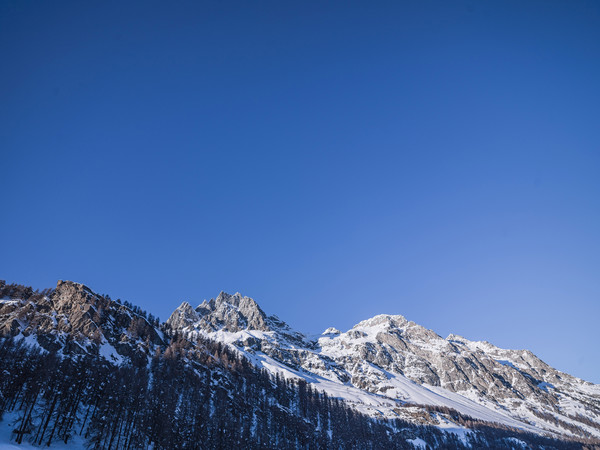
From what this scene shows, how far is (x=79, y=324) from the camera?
506ft

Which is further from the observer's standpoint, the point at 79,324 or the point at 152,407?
the point at 79,324

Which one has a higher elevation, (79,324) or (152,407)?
(79,324)

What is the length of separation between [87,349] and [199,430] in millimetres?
68525

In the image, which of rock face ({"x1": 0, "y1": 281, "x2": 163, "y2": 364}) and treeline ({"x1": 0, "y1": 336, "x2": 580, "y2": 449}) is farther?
rock face ({"x1": 0, "y1": 281, "x2": 163, "y2": 364})

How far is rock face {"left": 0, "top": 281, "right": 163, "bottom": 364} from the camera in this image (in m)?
136

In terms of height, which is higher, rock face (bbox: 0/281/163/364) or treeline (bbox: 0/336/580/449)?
rock face (bbox: 0/281/163/364)

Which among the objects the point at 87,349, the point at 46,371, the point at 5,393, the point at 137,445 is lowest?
the point at 137,445

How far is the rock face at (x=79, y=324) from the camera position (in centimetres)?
13612

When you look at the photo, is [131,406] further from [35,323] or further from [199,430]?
[35,323]

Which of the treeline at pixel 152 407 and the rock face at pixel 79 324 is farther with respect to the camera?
the rock face at pixel 79 324

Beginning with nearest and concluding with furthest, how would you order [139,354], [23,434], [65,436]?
[23,434]
[65,436]
[139,354]

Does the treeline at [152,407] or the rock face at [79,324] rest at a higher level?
the rock face at [79,324]

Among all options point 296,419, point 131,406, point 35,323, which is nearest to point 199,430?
point 131,406

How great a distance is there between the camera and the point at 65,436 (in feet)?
271
